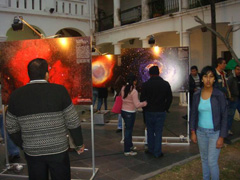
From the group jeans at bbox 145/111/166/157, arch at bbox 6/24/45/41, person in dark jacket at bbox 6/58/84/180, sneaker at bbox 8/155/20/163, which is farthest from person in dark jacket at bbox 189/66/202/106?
arch at bbox 6/24/45/41

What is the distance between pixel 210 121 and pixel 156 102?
165cm

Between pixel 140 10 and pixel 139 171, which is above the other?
pixel 140 10

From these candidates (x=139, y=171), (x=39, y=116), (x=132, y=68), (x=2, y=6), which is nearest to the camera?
(x=39, y=116)

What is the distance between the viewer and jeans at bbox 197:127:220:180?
3.16m

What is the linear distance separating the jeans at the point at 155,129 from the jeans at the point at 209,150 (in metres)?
1.53

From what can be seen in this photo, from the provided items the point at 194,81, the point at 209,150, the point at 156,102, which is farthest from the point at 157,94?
the point at 194,81

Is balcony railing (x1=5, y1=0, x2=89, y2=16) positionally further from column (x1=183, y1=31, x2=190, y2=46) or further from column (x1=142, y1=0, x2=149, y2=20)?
column (x1=183, y1=31, x2=190, y2=46)

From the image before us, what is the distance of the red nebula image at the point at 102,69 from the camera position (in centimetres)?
897

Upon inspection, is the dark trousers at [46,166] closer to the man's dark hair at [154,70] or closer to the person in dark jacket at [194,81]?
the man's dark hair at [154,70]

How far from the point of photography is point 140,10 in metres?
14.3

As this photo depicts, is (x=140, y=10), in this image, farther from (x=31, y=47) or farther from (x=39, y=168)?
(x=39, y=168)

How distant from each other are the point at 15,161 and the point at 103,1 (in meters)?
16.1

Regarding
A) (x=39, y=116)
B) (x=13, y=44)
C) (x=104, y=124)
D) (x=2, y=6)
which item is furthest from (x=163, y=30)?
(x=39, y=116)

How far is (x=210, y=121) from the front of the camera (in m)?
3.20
